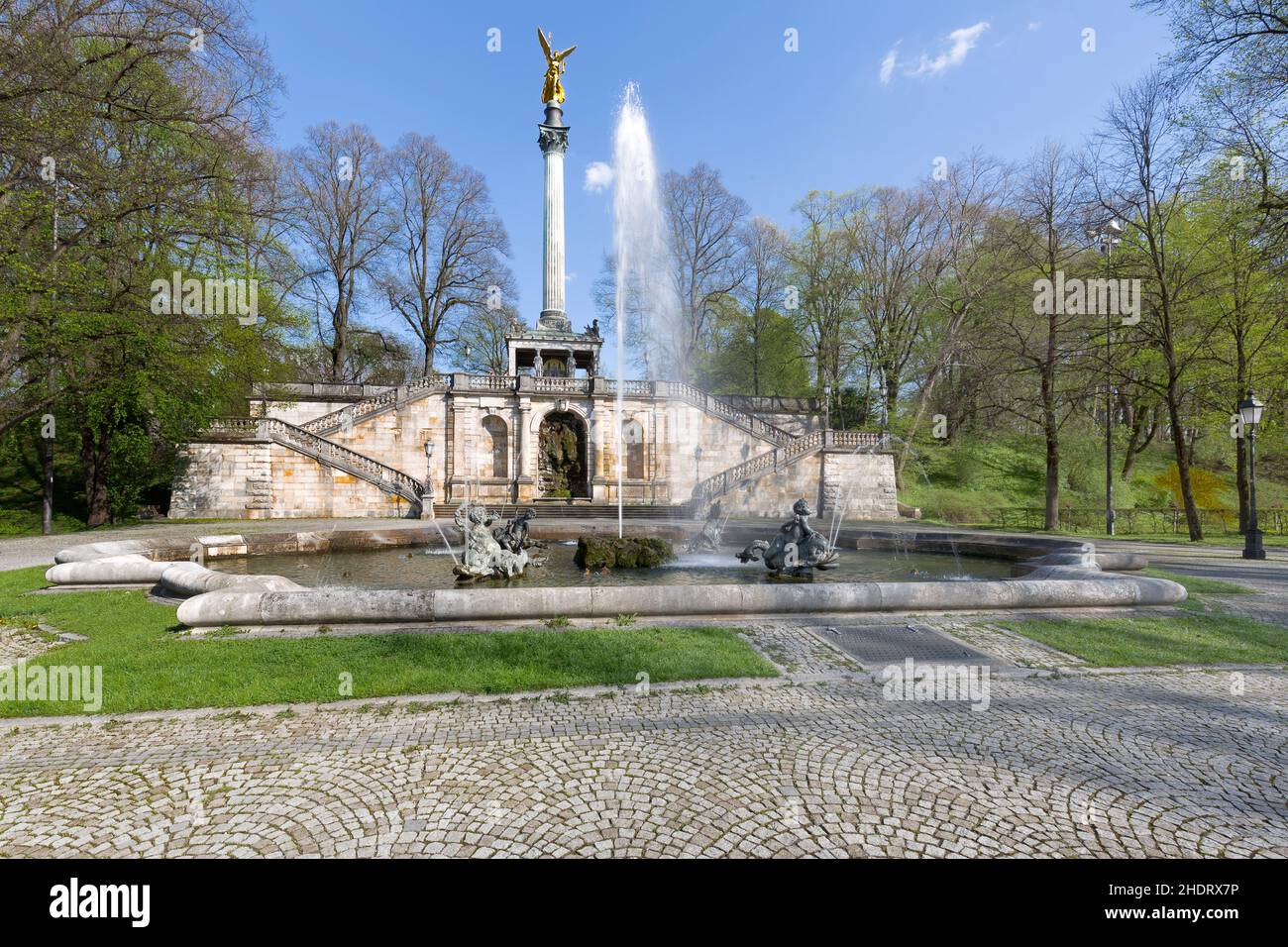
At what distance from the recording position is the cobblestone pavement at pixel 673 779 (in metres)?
2.72

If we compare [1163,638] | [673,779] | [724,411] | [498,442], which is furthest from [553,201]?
[673,779]

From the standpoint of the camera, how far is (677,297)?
38406mm

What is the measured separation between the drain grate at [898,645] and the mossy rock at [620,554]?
5044 mm

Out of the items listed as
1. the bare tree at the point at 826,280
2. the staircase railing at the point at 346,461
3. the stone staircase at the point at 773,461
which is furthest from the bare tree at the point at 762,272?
the staircase railing at the point at 346,461

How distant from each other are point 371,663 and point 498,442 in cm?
2542

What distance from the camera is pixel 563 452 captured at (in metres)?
30.3

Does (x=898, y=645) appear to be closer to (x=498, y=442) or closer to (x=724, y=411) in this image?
(x=724, y=411)

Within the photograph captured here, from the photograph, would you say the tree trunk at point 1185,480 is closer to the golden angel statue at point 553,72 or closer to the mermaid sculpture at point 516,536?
the mermaid sculpture at point 516,536

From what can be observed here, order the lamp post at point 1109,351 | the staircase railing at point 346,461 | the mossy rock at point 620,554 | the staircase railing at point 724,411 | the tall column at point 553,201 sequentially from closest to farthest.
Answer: the mossy rock at point 620,554
the lamp post at point 1109,351
the staircase railing at point 346,461
the staircase railing at point 724,411
the tall column at point 553,201

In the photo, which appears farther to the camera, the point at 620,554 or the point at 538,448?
the point at 538,448

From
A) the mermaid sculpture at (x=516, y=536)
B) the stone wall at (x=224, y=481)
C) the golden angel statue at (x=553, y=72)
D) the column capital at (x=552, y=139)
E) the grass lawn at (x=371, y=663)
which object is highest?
the golden angel statue at (x=553, y=72)

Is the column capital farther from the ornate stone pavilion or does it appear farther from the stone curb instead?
the stone curb

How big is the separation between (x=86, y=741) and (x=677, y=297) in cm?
3786
